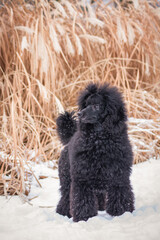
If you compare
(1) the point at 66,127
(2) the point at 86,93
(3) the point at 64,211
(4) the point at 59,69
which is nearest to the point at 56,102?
(4) the point at 59,69

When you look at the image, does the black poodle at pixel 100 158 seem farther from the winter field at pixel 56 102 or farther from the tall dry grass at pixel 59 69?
the tall dry grass at pixel 59 69

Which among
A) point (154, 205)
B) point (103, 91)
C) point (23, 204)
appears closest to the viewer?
point (103, 91)

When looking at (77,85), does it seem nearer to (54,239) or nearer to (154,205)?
(154,205)

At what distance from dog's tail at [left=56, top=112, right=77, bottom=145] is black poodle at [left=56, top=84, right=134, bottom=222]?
220 mm

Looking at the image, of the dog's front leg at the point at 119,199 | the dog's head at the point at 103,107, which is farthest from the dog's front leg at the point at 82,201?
the dog's head at the point at 103,107

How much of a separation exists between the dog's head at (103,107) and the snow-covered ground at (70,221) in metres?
0.61

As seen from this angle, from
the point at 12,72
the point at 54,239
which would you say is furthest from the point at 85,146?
the point at 12,72

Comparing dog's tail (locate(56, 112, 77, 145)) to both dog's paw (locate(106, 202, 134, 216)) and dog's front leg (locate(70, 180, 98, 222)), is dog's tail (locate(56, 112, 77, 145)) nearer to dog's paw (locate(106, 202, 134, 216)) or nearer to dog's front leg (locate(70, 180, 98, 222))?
dog's front leg (locate(70, 180, 98, 222))

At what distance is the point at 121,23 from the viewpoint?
3898 millimetres

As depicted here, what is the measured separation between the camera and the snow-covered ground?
1581 millimetres

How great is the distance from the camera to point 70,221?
1.82 meters

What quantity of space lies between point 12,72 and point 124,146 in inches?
79.7

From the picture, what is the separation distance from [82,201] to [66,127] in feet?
1.89

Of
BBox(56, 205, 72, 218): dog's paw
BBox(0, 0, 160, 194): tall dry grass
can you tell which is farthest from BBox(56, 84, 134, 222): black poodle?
BBox(0, 0, 160, 194): tall dry grass
